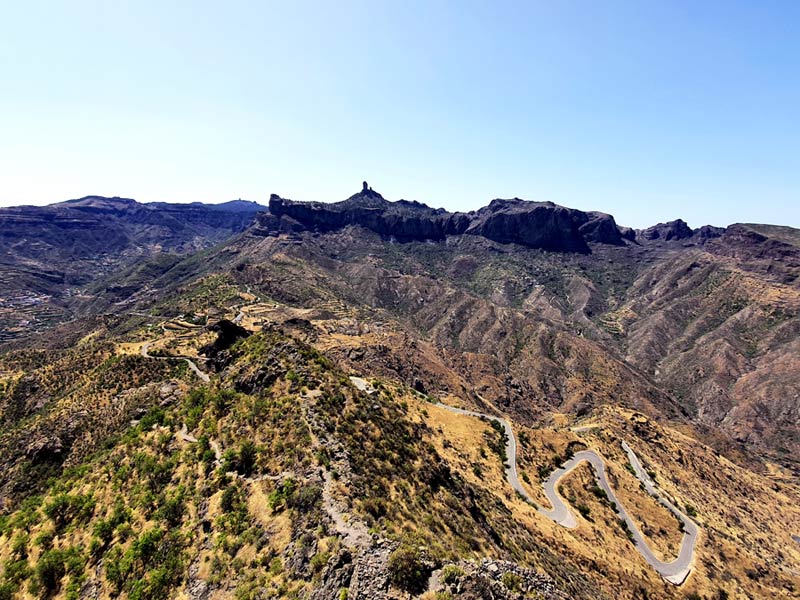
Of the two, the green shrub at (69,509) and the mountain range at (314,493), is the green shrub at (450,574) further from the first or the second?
the green shrub at (69,509)

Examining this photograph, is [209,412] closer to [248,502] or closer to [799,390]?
[248,502]

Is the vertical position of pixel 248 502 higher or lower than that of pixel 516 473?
higher

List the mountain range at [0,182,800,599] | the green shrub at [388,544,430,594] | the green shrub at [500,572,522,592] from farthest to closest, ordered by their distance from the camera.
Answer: the mountain range at [0,182,800,599]
the green shrub at [500,572,522,592]
the green shrub at [388,544,430,594]

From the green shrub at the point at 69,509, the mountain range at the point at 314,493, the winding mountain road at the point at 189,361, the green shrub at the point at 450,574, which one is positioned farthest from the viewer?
the winding mountain road at the point at 189,361

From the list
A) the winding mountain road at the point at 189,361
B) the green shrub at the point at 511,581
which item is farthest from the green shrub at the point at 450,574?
the winding mountain road at the point at 189,361

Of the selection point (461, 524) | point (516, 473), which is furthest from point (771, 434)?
point (461, 524)

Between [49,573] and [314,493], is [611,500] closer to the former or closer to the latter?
[314,493]

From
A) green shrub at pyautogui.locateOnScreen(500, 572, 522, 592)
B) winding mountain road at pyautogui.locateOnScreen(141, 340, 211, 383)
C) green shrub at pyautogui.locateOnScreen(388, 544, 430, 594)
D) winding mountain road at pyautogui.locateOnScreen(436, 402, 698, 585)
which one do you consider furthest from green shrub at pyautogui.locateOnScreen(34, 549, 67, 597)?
winding mountain road at pyautogui.locateOnScreen(436, 402, 698, 585)

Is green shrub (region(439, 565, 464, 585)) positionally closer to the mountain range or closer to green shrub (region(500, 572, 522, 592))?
the mountain range

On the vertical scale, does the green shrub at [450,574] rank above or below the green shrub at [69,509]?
above
